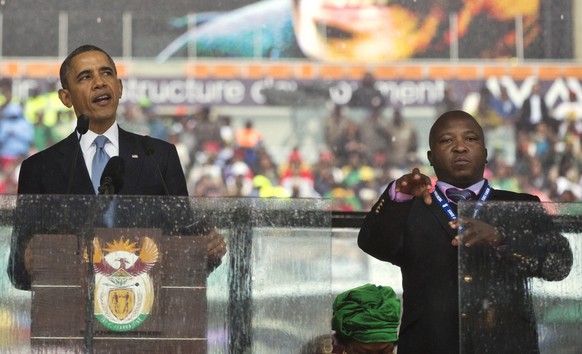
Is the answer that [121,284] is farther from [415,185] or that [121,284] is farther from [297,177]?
[297,177]

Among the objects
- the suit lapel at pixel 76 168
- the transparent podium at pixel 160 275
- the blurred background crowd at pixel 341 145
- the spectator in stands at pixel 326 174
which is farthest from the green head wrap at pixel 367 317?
the spectator in stands at pixel 326 174

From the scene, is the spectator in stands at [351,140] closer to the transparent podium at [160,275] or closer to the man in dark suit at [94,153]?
the man in dark suit at [94,153]

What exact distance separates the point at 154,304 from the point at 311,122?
3667 mm

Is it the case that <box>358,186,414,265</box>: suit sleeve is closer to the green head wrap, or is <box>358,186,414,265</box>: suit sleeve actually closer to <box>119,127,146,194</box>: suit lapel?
the green head wrap

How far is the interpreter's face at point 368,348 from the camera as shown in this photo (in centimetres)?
345

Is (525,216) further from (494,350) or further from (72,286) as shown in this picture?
(72,286)

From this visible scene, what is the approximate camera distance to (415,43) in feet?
21.4

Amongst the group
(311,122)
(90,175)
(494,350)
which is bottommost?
(494,350)

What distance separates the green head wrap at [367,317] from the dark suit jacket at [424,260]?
0.20 m

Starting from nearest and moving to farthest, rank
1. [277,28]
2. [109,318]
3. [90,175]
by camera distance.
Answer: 1. [109,318]
2. [90,175]
3. [277,28]

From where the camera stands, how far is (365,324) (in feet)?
11.4

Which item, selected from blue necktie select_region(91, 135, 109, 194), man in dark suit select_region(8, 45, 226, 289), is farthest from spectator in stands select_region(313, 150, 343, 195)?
blue necktie select_region(91, 135, 109, 194)

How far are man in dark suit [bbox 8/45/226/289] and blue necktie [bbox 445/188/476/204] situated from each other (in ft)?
2.32

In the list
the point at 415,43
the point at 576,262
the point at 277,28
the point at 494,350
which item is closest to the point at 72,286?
the point at 494,350
